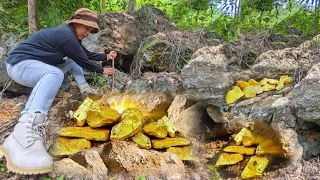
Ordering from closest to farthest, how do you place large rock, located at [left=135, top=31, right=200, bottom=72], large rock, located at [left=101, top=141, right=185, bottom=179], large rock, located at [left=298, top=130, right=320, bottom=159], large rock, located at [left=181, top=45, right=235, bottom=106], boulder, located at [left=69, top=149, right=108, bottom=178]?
boulder, located at [left=69, top=149, right=108, bottom=178], large rock, located at [left=101, top=141, right=185, bottom=179], large rock, located at [left=298, top=130, right=320, bottom=159], large rock, located at [left=181, top=45, right=235, bottom=106], large rock, located at [left=135, top=31, right=200, bottom=72]

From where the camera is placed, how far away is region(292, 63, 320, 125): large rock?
2.84 meters

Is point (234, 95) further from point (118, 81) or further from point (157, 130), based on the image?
point (118, 81)

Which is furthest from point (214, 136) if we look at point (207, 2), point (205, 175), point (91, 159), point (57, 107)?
point (207, 2)

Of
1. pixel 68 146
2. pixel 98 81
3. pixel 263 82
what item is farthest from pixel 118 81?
pixel 263 82

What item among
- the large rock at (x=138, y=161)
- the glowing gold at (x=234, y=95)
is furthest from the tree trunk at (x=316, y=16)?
the large rock at (x=138, y=161)

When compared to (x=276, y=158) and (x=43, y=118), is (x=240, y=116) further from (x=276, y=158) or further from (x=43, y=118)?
(x=43, y=118)

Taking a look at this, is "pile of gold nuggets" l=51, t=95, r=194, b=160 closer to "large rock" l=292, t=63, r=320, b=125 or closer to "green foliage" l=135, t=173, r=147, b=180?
"green foliage" l=135, t=173, r=147, b=180

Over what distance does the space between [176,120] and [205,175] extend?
2.56 feet

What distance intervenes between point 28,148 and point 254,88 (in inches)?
93.5

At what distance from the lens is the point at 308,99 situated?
113 inches

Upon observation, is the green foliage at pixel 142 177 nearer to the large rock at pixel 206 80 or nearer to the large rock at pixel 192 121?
the large rock at pixel 192 121

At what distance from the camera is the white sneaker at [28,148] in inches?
93.1

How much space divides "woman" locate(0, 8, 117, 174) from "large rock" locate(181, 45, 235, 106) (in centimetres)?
89

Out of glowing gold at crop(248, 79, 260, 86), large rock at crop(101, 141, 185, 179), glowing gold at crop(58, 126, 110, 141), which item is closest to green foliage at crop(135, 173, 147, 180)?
large rock at crop(101, 141, 185, 179)
